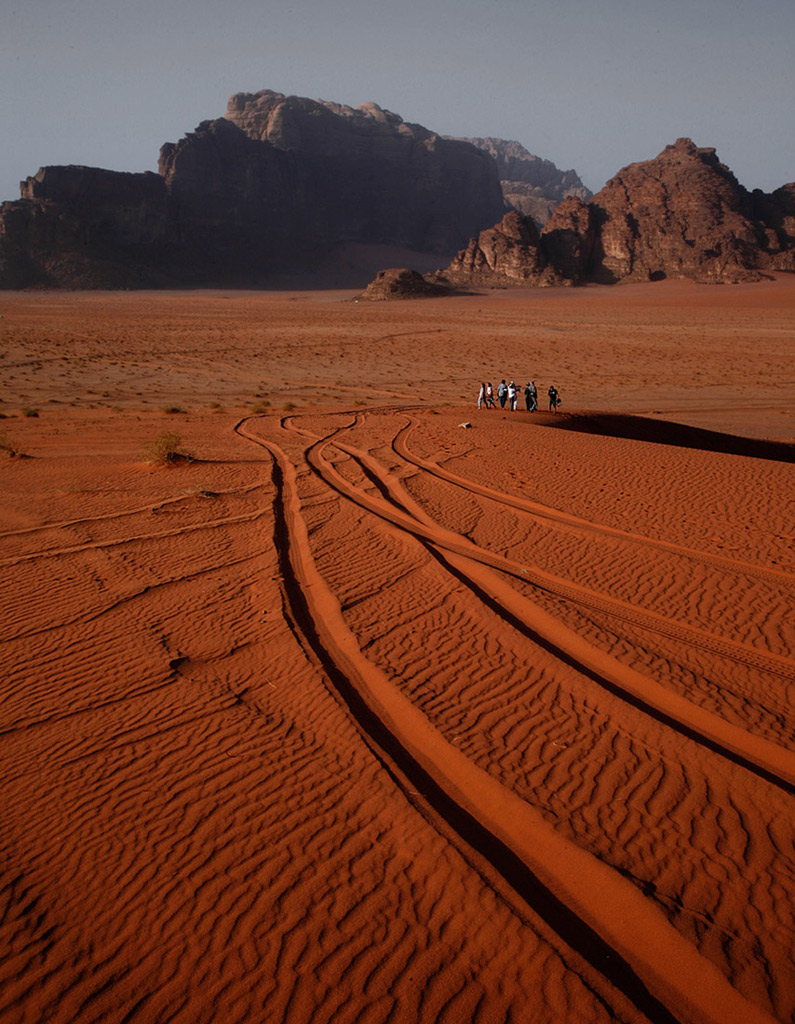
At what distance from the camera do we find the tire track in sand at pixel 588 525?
25.0 feet

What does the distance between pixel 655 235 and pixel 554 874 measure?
11260 centimetres

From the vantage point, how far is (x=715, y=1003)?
286cm

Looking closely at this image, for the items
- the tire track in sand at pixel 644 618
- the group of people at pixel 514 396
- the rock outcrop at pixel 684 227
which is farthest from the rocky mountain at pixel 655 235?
the tire track in sand at pixel 644 618

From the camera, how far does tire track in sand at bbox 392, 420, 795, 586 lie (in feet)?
25.0

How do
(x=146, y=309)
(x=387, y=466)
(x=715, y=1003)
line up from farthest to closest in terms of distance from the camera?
(x=146, y=309)
(x=387, y=466)
(x=715, y=1003)

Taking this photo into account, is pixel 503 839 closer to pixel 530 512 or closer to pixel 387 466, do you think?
pixel 530 512

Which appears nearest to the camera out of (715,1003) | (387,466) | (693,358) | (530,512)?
(715,1003)

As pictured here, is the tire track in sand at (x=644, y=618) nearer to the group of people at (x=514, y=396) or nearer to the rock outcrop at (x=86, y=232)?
the group of people at (x=514, y=396)

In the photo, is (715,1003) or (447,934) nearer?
(715,1003)

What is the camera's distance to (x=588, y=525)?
30.9 feet

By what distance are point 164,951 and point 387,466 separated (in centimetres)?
1036

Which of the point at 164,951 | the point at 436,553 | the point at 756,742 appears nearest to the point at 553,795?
the point at 756,742

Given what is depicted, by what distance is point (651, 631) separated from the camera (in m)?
6.22

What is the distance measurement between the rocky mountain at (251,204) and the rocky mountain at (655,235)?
5272cm
